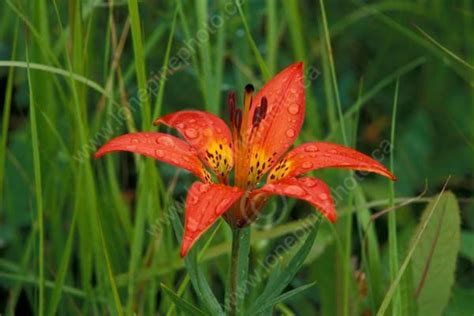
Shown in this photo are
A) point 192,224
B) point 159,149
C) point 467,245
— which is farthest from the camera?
point 467,245

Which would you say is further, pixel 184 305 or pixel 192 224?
pixel 184 305

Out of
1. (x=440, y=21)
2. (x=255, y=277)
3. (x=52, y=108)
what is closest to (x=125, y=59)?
(x=52, y=108)

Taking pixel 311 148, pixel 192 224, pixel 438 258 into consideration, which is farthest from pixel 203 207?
pixel 438 258

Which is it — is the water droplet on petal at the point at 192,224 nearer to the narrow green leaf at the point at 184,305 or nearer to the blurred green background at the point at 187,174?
the narrow green leaf at the point at 184,305

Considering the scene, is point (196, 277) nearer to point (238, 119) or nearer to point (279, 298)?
point (279, 298)

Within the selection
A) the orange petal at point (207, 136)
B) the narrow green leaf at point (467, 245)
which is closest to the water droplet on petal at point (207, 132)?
the orange petal at point (207, 136)

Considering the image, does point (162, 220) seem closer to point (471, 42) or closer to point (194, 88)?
point (194, 88)
